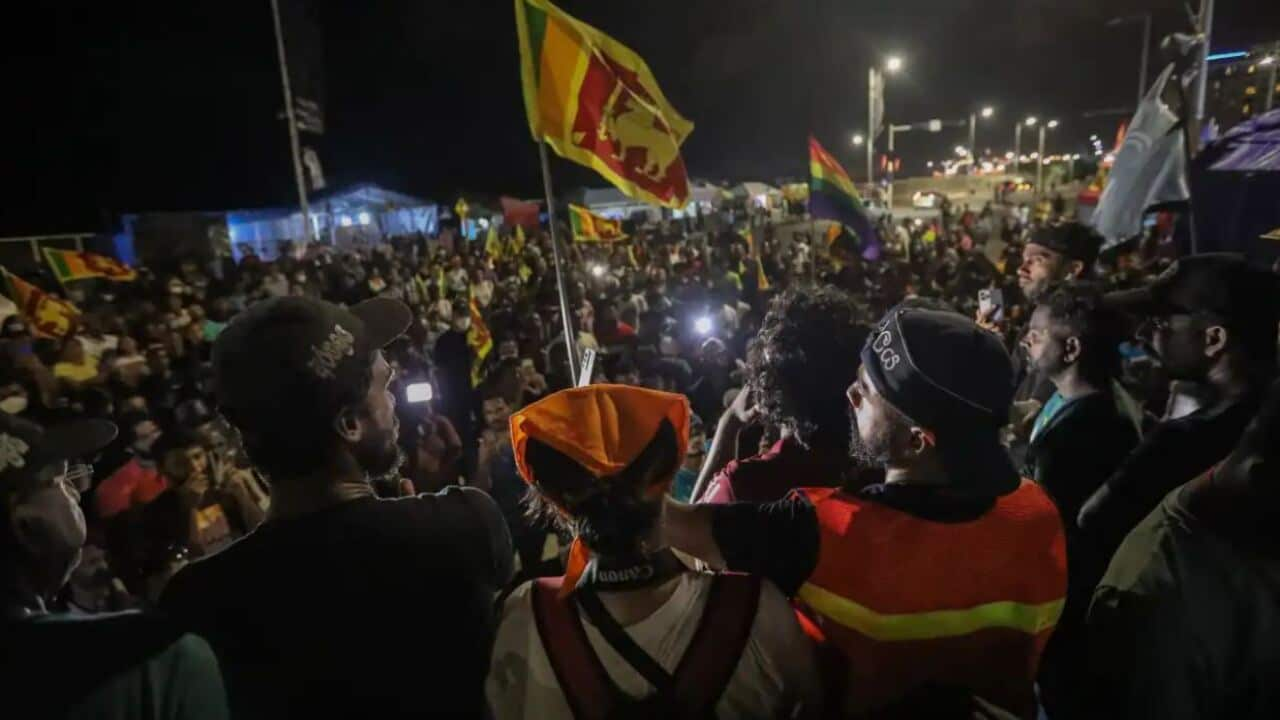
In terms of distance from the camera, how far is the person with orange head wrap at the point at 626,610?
5.13 ft

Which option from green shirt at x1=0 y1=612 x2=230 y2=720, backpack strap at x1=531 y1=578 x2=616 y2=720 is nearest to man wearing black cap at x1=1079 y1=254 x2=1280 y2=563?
backpack strap at x1=531 y1=578 x2=616 y2=720

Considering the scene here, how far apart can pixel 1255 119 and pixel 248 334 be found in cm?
748

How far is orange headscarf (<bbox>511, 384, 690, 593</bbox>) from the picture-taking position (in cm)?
165

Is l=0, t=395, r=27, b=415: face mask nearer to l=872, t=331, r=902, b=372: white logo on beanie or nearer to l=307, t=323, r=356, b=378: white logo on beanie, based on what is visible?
l=307, t=323, r=356, b=378: white logo on beanie

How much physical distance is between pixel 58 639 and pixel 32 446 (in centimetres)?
41

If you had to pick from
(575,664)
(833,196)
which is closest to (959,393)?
(575,664)

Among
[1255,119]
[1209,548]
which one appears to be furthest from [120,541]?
[1255,119]

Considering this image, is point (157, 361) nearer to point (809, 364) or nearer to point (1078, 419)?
point (809, 364)

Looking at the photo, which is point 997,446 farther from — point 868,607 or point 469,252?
point 469,252

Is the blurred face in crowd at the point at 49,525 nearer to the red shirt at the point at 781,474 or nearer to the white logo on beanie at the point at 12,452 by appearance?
the white logo on beanie at the point at 12,452

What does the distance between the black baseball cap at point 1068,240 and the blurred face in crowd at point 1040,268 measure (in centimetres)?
4

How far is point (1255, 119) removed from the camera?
6020 millimetres

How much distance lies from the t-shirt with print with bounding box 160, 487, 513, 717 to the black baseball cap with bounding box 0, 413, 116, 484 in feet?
1.25

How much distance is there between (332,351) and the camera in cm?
167
